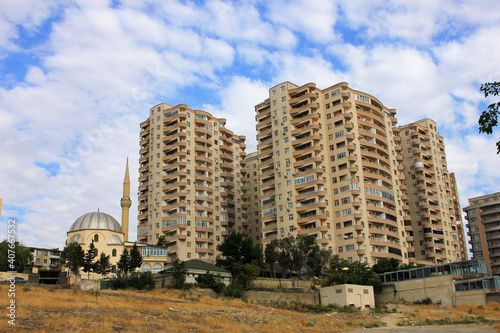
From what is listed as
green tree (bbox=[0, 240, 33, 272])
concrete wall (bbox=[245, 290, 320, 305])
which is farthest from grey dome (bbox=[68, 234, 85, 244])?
concrete wall (bbox=[245, 290, 320, 305])

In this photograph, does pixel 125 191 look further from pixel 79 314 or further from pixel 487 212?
pixel 487 212

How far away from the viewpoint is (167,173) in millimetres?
115312

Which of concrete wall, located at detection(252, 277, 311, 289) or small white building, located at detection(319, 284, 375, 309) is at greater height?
concrete wall, located at detection(252, 277, 311, 289)

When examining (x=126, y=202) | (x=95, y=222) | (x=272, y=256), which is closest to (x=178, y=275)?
(x=272, y=256)

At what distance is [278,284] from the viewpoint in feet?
262

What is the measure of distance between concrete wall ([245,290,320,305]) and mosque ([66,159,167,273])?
30.3 metres

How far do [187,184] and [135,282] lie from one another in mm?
45758

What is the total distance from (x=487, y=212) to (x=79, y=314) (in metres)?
129

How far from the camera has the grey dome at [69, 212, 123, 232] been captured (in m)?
91.9

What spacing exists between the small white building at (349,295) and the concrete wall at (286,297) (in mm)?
1256

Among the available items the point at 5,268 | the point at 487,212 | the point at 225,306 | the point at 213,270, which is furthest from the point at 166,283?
the point at 487,212

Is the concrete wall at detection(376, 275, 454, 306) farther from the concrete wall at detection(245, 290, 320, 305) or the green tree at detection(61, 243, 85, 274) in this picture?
the green tree at detection(61, 243, 85, 274)

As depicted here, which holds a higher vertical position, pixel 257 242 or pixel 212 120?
pixel 212 120

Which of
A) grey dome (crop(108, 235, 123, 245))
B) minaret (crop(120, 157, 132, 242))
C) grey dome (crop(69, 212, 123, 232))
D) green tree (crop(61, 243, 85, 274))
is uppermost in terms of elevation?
minaret (crop(120, 157, 132, 242))
